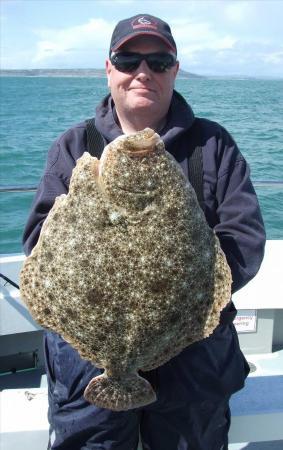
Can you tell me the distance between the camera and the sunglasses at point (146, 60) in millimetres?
2410

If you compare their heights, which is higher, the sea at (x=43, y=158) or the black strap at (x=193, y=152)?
the black strap at (x=193, y=152)

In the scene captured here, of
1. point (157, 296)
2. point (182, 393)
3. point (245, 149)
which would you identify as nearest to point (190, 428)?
point (182, 393)

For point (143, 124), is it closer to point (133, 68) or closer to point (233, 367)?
point (133, 68)

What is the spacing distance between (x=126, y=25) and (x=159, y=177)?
0.93 meters

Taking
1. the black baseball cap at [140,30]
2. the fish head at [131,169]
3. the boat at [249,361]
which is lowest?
the boat at [249,361]

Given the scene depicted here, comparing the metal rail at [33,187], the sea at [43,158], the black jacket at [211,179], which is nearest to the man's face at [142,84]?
the black jacket at [211,179]

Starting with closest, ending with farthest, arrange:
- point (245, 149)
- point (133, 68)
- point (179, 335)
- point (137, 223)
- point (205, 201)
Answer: point (137, 223) < point (179, 335) < point (133, 68) < point (205, 201) < point (245, 149)

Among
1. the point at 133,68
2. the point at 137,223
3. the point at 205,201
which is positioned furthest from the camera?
the point at 205,201

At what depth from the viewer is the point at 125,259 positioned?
2.04 m

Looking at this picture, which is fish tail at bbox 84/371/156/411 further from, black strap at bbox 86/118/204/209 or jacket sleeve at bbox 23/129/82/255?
black strap at bbox 86/118/204/209

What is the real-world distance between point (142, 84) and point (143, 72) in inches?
2.2

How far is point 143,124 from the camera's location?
2.65 metres

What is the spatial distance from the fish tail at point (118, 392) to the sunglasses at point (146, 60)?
4.72ft

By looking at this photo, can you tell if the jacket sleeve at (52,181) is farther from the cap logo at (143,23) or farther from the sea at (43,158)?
the sea at (43,158)
